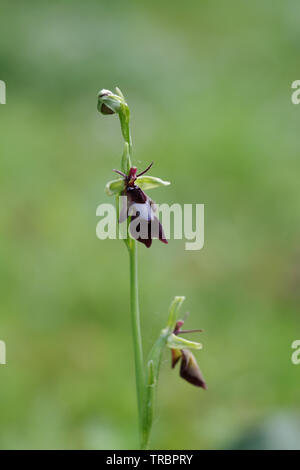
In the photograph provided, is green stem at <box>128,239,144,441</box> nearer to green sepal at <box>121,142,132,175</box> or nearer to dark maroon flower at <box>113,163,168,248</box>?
dark maroon flower at <box>113,163,168,248</box>

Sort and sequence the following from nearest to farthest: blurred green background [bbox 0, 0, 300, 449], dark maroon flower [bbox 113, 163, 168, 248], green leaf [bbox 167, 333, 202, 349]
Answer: dark maroon flower [bbox 113, 163, 168, 248]
green leaf [bbox 167, 333, 202, 349]
blurred green background [bbox 0, 0, 300, 449]

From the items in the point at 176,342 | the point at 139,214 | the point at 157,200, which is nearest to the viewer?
the point at 139,214

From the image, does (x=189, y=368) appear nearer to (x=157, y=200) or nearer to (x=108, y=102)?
(x=108, y=102)

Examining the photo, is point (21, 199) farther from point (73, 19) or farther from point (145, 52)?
point (73, 19)

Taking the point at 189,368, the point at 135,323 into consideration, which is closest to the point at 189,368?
the point at 189,368

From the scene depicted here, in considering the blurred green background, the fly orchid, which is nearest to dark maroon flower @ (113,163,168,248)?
the fly orchid
